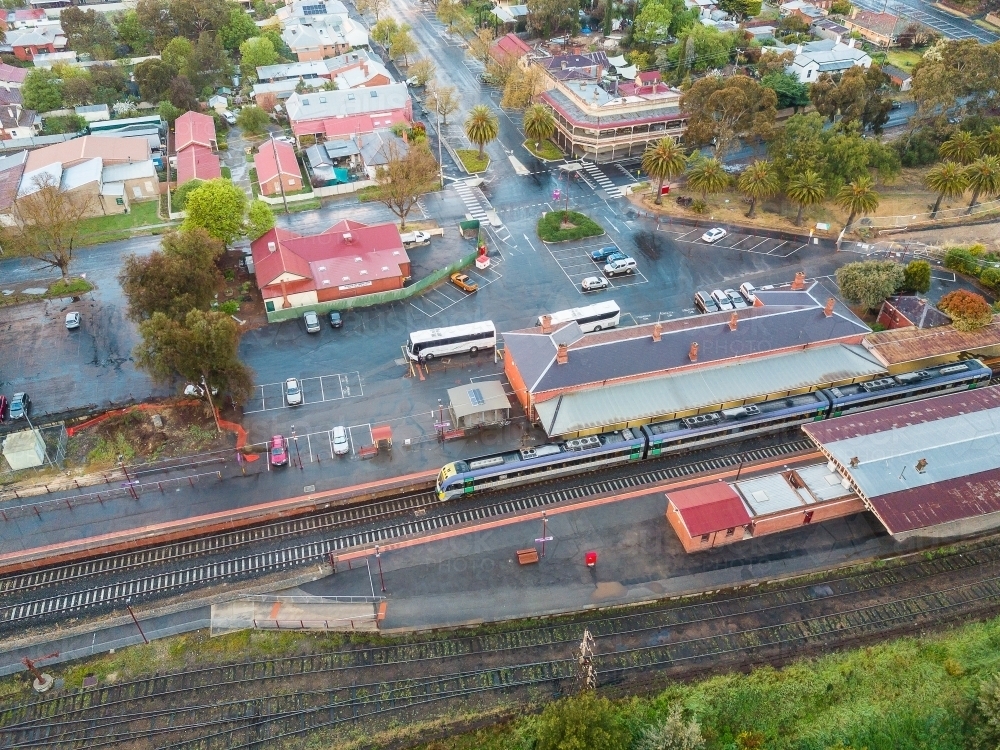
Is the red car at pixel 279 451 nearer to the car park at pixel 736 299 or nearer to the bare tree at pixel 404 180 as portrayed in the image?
the bare tree at pixel 404 180

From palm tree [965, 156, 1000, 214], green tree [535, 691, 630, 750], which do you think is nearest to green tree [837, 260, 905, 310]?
palm tree [965, 156, 1000, 214]

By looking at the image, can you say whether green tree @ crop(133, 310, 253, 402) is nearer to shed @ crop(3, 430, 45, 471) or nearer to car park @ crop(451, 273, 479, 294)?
Answer: shed @ crop(3, 430, 45, 471)

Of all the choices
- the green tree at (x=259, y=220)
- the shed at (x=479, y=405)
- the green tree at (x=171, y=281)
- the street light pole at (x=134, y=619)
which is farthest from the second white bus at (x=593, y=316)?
the street light pole at (x=134, y=619)

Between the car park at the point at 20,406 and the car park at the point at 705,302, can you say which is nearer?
the car park at the point at 20,406

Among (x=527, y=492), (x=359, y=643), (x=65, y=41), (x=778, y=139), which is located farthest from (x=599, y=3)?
(x=359, y=643)

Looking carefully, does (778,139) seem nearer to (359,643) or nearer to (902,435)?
(902,435)

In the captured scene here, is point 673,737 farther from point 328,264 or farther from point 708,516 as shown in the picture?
point 328,264

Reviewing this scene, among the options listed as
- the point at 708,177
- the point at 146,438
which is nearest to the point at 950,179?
the point at 708,177
